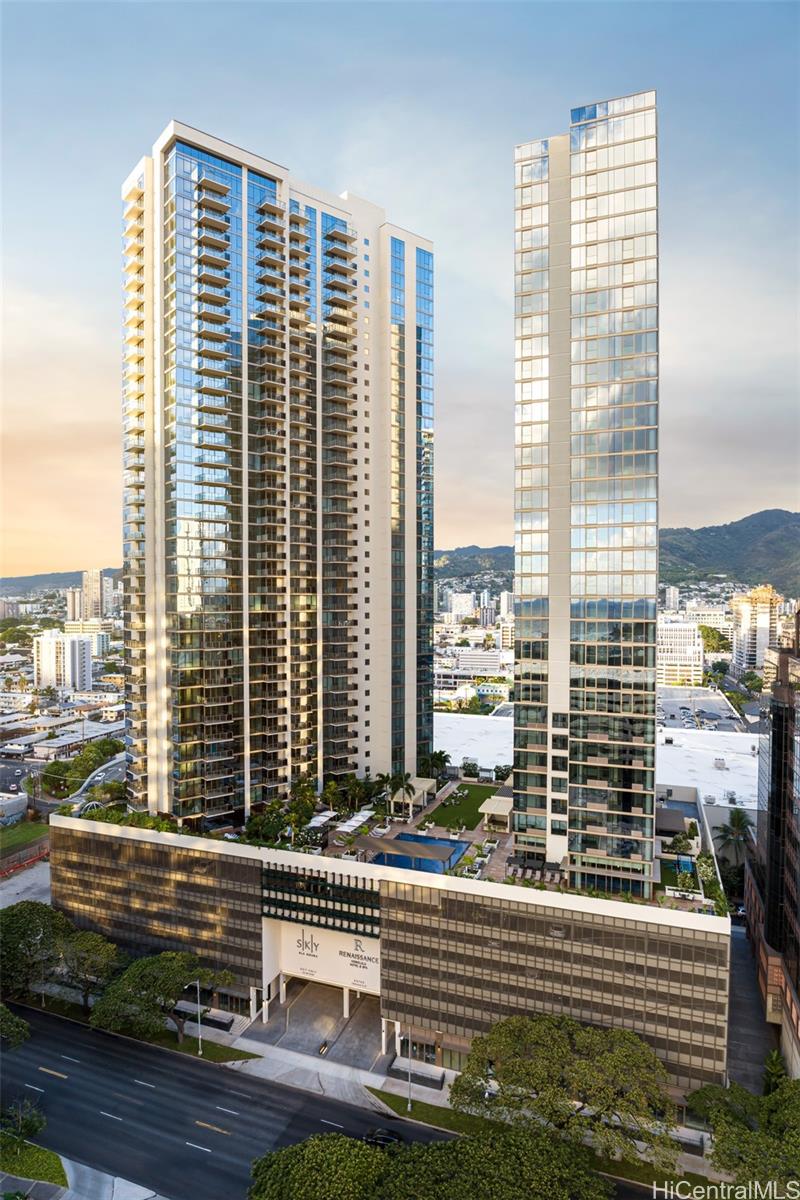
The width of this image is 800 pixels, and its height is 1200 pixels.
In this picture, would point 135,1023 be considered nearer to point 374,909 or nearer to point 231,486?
point 374,909

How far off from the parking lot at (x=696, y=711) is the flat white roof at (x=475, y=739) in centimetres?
4121

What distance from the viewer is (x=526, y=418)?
174 ft

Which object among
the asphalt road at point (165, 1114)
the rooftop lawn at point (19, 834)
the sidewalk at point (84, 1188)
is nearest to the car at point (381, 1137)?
the asphalt road at point (165, 1114)

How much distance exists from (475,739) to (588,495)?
68108 mm

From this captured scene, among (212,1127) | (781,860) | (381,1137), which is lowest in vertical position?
(212,1127)

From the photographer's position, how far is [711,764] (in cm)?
9444

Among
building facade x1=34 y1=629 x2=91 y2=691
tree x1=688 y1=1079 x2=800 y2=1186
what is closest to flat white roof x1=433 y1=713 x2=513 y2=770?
tree x1=688 y1=1079 x2=800 y2=1186

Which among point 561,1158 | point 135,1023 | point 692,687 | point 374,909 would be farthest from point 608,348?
point 692,687

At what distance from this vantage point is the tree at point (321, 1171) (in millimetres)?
30797

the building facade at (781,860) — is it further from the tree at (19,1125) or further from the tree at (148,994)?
the tree at (19,1125)

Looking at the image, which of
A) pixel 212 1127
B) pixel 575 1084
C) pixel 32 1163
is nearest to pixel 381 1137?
pixel 212 1127

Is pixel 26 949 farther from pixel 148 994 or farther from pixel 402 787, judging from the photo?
pixel 402 787

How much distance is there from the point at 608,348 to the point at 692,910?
130ft

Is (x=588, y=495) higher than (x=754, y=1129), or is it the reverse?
(x=588, y=495)
